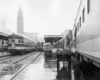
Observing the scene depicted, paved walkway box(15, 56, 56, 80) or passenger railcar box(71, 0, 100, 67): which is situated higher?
passenger railcar box(71, 0, 100, 67)

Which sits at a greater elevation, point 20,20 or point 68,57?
point 20,20

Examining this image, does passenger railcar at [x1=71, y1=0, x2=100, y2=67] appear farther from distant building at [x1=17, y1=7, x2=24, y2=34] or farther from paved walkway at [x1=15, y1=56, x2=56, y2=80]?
distant building at [x1=17, y1=7, x2=24, y2=34]

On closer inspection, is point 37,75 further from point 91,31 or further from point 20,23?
point 20,23

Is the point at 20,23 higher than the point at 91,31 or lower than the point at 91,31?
higher

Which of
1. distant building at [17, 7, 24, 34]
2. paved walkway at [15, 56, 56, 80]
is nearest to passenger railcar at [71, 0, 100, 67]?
paved walkway at [15, 56, 56, 80]

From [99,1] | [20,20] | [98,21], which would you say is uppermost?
[20,20]

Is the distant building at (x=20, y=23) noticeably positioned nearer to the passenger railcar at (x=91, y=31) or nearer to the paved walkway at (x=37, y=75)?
the paved walkway at (x=37, y=75)

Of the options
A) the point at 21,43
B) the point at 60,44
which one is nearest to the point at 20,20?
the point at 21,43

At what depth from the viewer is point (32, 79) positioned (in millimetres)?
8375

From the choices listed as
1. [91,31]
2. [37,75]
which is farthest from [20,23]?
[91,31]

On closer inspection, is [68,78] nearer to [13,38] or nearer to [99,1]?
[99,1]

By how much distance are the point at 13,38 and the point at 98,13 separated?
83.7 ft

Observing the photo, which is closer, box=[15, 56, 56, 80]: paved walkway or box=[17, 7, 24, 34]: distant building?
box=[15, 56, 56, 80]: paved walkway

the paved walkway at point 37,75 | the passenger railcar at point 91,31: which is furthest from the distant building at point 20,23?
the passenger railcar at point 91,31
